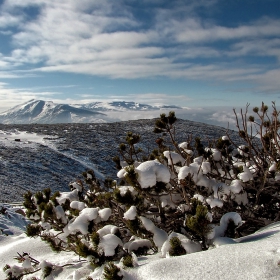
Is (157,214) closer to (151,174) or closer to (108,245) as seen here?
(108,245)

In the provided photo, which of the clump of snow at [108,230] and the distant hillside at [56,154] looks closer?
the clump of snow at [108,230]

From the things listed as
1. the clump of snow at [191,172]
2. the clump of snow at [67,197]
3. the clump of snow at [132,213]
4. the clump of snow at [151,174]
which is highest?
the clump of snow at [151,174]

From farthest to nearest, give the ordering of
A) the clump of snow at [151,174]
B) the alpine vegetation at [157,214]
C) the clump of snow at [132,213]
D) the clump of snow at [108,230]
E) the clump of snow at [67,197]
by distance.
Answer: the clump of snow at [67,197]
the clump of snow at [108,230]
the clump of snow at [132,213]
the alpine vegetation at [157,214]
the clump of snow at [151,174]

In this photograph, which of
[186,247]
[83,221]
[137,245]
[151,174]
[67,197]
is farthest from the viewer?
[67,197]

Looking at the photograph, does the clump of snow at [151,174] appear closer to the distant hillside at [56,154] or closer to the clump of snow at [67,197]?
the clump of snow at [67,197]

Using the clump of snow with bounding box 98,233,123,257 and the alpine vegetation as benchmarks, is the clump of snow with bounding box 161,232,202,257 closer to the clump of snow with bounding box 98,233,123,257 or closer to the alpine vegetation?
the alpine vegetation

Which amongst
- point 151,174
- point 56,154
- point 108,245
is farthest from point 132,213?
point 56,154

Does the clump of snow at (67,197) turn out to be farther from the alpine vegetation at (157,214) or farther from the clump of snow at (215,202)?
the clump of snow at (215,202)

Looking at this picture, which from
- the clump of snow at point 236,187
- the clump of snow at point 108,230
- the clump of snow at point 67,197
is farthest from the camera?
the clump of snow at point 67,197

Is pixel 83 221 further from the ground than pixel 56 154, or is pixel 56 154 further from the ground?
pixel 83 221

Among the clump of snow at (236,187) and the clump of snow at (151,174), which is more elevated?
the clump of snow at (151,174)

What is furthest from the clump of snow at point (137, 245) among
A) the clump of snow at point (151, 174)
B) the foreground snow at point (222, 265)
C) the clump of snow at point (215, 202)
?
the clump of snow at point (151, 174)

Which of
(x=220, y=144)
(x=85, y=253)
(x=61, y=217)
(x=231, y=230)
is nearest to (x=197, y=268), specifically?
(x=231, y=230)

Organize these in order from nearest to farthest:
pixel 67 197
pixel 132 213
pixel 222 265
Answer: pixel 222 265, pixel 132 213, pixel 67 197
